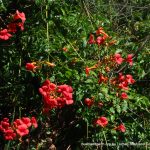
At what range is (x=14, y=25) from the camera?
3.68m

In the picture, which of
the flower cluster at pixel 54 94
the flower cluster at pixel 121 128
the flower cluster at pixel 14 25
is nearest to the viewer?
the flower cluster at pixel 54 94

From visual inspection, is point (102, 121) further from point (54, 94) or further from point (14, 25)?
point (14, 25)

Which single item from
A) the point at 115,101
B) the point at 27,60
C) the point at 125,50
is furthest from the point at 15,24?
the point at 125,50

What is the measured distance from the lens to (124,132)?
4.01 m

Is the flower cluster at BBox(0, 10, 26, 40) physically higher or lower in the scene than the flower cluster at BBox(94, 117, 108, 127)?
higher

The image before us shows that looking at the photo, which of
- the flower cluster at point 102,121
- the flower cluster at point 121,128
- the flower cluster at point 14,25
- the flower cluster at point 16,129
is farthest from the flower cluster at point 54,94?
the flower cluster at point 121,128

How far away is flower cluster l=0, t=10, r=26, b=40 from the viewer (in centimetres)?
354

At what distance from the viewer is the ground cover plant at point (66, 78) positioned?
375 centimetres

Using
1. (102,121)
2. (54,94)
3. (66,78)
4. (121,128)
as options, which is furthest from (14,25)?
(121,128)

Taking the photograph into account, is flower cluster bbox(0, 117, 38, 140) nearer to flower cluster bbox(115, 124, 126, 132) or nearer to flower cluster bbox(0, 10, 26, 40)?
flower cluster bbox(0, 10, 26, 40)

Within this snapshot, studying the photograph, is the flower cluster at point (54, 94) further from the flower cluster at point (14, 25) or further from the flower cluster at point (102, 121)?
the flower cluster at point (14, 25)

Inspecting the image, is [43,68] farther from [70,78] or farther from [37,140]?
[37,140]

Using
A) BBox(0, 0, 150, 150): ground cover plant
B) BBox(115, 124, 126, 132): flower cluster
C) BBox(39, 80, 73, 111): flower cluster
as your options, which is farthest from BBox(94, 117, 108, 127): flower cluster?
BBox(39, 80, 73, 111): flower cluster

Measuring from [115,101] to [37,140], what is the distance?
0.93 metres
